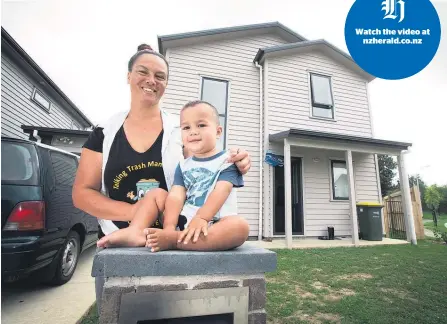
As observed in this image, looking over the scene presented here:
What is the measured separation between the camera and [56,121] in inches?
371

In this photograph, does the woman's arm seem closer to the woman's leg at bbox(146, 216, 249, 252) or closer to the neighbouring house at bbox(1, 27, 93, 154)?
the woman's leg at bbox(146, 216, 249, 252)

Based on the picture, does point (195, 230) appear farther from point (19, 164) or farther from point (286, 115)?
point (286, 115)

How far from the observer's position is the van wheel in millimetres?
2652

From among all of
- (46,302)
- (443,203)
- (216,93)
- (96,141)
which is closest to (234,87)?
(216,93)

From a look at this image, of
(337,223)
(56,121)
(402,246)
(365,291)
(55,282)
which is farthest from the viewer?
(56,121)

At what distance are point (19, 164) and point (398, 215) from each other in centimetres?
1003

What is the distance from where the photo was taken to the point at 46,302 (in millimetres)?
2326

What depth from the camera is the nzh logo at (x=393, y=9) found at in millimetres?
1534

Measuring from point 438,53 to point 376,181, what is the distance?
23.8 ft

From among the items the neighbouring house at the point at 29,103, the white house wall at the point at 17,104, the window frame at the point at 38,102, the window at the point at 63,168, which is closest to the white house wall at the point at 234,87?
the neighbouring house at the point at 29,103

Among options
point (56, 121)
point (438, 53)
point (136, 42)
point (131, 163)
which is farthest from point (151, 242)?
point (56, 121)

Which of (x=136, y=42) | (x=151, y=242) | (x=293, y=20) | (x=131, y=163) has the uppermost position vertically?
(x=293, y=20)

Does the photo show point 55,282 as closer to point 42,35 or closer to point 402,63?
point 42,35

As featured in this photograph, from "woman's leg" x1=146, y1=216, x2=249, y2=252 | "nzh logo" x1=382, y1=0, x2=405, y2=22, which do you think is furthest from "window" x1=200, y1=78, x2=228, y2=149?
"woman's leg" x1=146, y1=216, x2=249, y2=252
